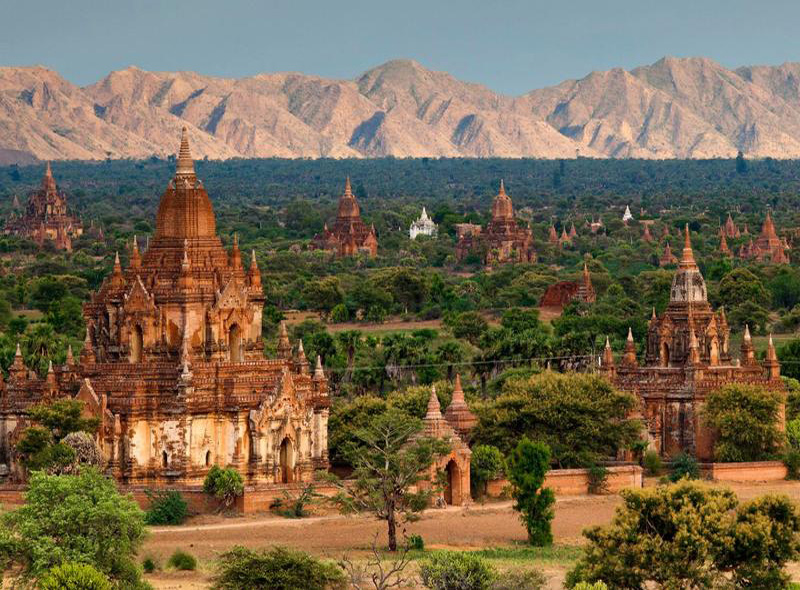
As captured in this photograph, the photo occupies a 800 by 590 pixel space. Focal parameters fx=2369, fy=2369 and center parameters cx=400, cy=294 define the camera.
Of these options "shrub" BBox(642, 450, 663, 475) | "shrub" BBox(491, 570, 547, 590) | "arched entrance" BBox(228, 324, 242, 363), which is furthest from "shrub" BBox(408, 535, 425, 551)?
"shrub" BBox(642, 450, 663, 475)

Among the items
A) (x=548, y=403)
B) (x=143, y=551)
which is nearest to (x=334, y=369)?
(x=548, y=403)

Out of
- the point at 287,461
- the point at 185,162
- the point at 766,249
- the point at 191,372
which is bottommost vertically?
the point at 287,461

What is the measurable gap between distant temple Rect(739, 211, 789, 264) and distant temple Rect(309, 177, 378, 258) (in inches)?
1135

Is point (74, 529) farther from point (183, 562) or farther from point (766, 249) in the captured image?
point (766, 249)

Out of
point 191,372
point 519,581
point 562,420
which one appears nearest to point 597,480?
point 562,420

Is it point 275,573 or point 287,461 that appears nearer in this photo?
point 275,573

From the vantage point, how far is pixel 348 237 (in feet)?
606

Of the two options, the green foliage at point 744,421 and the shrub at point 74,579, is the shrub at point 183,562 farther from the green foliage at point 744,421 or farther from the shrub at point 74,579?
the green foliage at point 744,421

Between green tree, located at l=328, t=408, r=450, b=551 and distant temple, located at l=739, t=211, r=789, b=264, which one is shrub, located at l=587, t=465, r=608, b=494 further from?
distant temple, located at l=739, t=211, r=789, b=264

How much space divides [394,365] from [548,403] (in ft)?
62.6

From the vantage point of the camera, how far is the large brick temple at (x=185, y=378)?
62656 millimetres

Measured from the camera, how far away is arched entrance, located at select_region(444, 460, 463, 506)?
62.8m

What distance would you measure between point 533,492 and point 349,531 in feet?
16.0

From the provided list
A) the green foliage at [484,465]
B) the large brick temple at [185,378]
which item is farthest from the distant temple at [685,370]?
the large brick temple at [185,378]
